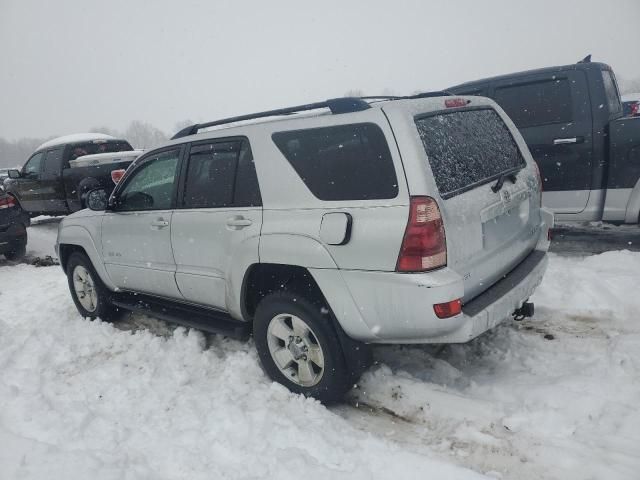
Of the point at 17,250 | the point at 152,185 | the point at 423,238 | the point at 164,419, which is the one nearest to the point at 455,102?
the point at 423,238

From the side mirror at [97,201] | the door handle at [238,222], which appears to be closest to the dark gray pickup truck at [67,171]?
the side mirror at [97,201]

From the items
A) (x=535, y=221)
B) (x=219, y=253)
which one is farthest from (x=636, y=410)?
(x=219, y=253)

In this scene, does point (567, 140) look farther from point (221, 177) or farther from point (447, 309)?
point (221, 177)

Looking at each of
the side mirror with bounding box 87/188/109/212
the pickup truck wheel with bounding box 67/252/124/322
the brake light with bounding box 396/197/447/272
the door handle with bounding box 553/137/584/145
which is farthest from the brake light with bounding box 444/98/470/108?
the pickup truck wheel with bounding box 67/252/124/322

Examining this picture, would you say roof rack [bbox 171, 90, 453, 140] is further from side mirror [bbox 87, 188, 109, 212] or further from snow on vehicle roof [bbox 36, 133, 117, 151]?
snow on vehicle roof [bbox 36, 133, 117, 151]

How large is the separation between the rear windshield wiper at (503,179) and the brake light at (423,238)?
0.66 metres

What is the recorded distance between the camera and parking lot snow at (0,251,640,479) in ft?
7.80

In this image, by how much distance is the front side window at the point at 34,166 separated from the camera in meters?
11.0

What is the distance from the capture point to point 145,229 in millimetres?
3914

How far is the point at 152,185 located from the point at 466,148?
8.76ft

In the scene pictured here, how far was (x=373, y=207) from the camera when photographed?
8.25 ft

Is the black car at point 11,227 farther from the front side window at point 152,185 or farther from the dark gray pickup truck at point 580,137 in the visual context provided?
the dark gray pickup truck at point 580,137

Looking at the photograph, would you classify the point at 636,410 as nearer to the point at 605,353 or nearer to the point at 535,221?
the point at 605,353

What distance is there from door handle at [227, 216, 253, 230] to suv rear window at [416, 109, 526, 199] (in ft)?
4.27
